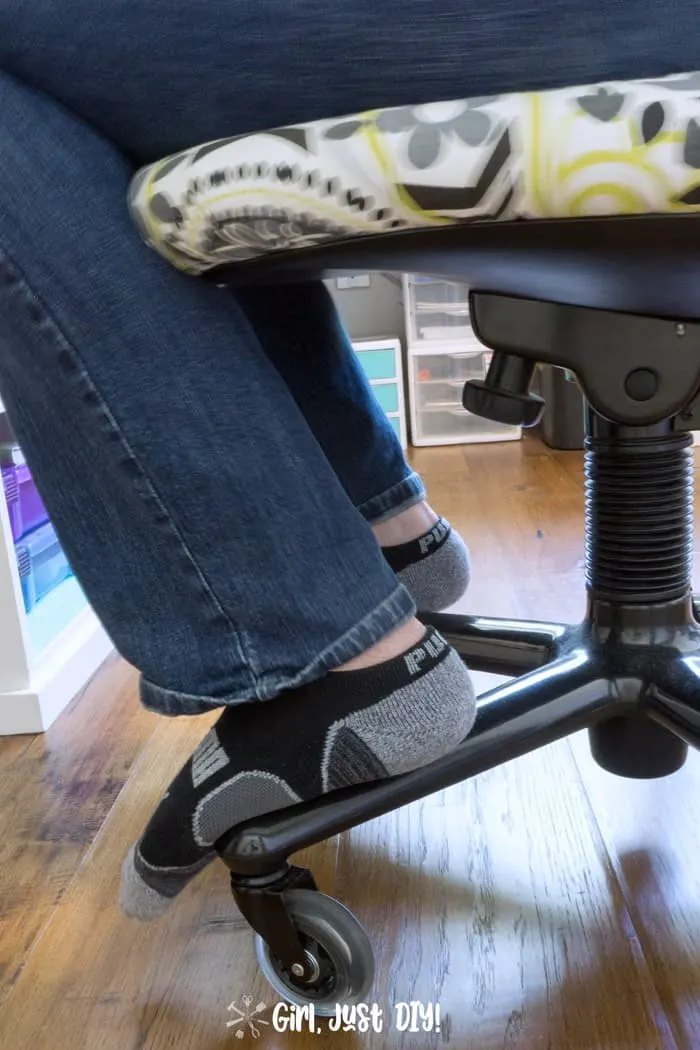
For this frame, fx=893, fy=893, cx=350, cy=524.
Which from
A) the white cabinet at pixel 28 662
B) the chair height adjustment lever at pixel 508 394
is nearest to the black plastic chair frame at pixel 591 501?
the chair height adjustment lever at pixel 508 394

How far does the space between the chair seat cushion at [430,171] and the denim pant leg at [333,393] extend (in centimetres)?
28

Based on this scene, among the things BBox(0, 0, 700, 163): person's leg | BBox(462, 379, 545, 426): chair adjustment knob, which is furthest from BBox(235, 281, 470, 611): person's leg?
BBox(0, 0, 700, 163): person's leg

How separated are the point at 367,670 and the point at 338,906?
16 centimetres

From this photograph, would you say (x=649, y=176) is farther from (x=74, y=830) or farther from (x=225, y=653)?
(x=74, y=830)

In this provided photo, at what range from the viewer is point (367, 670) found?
1.61 feet

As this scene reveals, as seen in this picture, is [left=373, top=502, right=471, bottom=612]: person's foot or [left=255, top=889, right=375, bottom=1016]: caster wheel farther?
[left=373, top=502, right=471, bottom=612]: person's foot

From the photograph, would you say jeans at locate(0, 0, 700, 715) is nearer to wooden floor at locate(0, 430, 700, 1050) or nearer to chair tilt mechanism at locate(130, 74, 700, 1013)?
chair tilt mechanism at locate(130, 74, 700, 1013)

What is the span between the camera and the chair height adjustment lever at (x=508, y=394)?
0.58 metres

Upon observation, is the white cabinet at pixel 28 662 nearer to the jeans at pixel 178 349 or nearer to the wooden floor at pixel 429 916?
the wooden floor at pixel 429 916

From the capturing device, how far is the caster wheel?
535 mm

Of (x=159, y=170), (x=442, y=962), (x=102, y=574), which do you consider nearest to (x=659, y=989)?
(x=442, y=962)

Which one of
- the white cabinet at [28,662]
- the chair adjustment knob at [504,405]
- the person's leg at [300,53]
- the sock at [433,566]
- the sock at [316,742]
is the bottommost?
the white cabinet at [28,662]

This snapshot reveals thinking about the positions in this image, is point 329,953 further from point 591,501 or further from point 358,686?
point 591,501

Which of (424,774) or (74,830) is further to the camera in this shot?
(74,830)
